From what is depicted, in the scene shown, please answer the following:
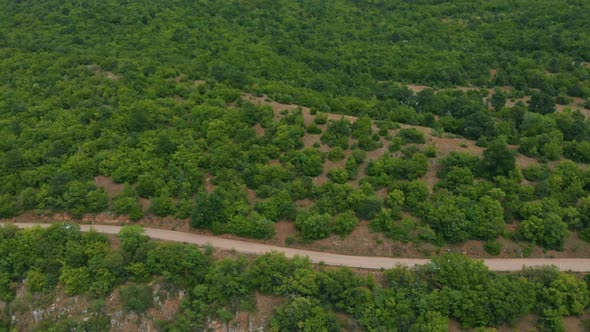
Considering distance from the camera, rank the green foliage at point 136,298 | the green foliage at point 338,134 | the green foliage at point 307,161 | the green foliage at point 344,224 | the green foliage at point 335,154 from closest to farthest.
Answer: the green foliage at point 136,298
the green foliage at point 344,224
the green foliage at point 307,161
the green foliage at point 335,154
the green foliage at point 338,134

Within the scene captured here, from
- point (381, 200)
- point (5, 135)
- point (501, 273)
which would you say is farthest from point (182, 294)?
point (5, 135)

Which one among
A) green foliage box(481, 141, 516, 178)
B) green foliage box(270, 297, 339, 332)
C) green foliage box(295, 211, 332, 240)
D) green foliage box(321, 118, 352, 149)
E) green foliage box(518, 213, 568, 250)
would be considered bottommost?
green foliage box(270, 297, 339, 332)

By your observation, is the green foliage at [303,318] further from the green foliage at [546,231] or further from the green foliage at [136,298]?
the green foliage at [546,231]

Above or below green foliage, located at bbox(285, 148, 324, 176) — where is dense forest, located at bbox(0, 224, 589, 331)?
below

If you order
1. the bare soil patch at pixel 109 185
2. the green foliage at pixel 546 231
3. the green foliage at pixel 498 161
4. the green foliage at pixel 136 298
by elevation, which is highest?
the green foliage at pixel 498 161

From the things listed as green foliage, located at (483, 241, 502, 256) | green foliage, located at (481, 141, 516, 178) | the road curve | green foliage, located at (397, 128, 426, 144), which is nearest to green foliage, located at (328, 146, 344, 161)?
green foliage, located at (397, 128, 426, 144)

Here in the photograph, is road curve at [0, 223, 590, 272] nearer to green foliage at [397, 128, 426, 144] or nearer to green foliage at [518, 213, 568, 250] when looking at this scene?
green foliage at [518, 213, 568, 250]

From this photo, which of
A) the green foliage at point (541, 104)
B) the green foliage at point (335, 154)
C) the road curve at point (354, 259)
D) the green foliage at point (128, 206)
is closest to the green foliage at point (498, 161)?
the road curve at point (354, 259)
